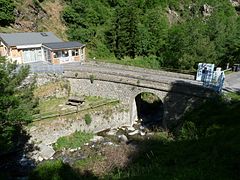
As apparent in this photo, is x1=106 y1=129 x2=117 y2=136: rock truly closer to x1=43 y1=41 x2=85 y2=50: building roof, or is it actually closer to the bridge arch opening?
the bridge arch opening

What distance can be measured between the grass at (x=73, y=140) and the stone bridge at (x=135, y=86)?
5484 mm

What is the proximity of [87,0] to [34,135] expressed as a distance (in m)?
33.2

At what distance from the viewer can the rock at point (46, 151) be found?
23.1 meters

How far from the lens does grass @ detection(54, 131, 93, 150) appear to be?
24703mm

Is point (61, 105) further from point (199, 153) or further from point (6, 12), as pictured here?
point (6, 12)

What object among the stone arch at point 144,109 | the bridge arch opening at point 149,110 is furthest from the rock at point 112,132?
the bridge arch opening at point 149,110

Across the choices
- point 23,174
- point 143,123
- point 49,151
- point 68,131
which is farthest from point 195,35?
point 23,174

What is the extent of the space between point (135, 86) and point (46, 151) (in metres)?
10.6

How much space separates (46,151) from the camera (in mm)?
23547

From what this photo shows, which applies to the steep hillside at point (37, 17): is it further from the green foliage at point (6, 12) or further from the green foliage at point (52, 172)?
the green foliage at point (52, 172)

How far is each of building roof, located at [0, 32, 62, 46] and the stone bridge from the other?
6.10m

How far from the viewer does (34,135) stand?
79.5 ft

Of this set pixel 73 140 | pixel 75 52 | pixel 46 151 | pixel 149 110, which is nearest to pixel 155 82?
pixel 149 110

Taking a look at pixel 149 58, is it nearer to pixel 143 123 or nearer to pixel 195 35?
pixel 195 35
